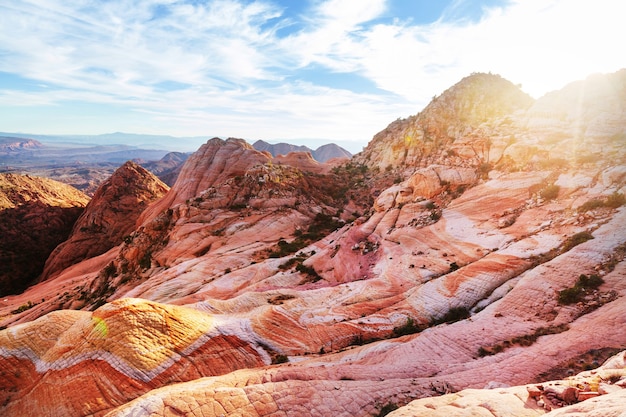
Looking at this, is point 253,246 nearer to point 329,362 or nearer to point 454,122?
point 329,362

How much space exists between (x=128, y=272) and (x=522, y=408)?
47619 mm

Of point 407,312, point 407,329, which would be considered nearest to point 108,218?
point 407,312

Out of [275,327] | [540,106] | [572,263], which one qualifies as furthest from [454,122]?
[275,327]

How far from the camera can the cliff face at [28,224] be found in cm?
6919

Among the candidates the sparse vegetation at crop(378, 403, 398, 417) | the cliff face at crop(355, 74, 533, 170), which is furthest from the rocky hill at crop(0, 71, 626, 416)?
the cliff face at crop(355, 74, 533, 170)

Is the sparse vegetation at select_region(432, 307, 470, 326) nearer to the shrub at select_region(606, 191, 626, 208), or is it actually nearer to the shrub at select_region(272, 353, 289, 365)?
the shrub at select_region(272, 353, 289, 365)

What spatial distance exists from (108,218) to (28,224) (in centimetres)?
1981

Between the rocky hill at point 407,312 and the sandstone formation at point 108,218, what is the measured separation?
3143 centimetres

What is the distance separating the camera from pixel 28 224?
78.2m

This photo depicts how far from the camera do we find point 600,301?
596 inches

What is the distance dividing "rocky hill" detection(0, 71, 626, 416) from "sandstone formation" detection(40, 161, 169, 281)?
3143cm

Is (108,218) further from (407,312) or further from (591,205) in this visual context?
(591,205)

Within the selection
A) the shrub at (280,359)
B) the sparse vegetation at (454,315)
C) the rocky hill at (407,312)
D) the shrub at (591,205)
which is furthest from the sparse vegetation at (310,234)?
the shrub at (591,205)

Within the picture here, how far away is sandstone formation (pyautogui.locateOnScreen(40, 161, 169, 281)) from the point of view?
70.6m
